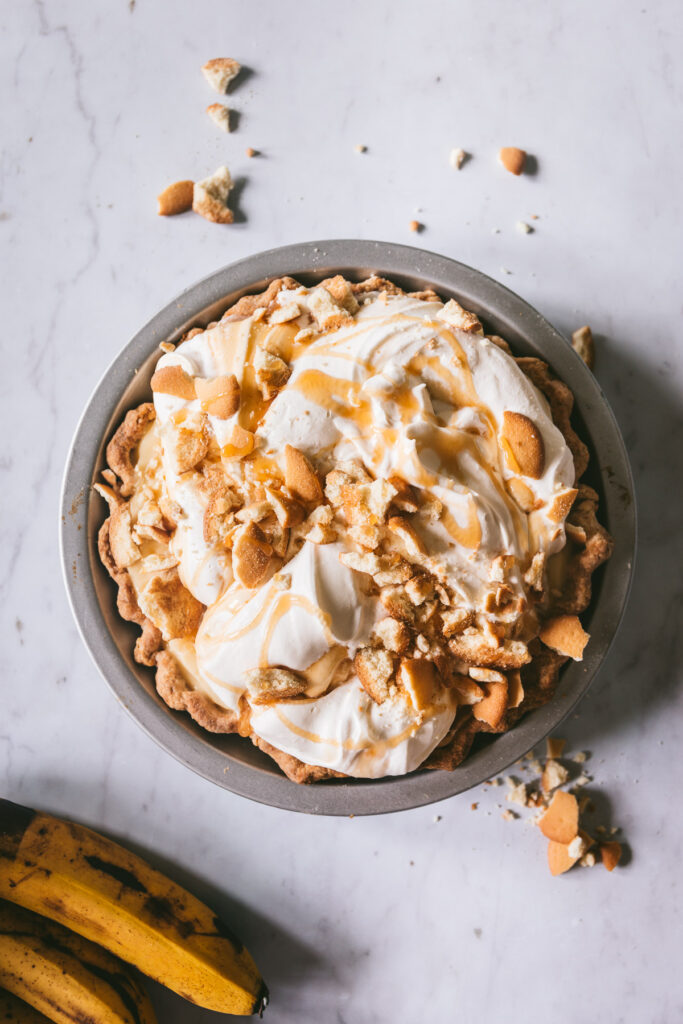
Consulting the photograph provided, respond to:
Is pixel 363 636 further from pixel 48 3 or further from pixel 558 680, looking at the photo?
pixel 48 3

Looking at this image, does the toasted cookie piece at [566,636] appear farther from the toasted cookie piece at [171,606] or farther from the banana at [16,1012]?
the banana at [16,1012]

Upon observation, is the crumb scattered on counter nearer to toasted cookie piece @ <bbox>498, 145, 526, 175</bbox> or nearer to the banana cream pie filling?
the banana cream pie filling

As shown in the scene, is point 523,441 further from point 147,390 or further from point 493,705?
point 147,390

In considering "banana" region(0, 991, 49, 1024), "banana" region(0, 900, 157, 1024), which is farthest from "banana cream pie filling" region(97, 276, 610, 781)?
"banana" region(0, 991, 49, 1024)

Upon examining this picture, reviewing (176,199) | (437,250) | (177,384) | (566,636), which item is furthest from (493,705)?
(176,199)

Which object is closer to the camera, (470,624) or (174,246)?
(470,624)

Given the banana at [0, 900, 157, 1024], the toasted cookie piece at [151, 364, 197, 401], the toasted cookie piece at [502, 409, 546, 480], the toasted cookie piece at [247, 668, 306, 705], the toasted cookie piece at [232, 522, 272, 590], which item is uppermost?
the toasted cookie piece at [502, 409, 546, 480]

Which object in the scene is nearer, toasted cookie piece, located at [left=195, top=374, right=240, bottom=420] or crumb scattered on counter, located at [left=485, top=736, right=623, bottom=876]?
toasted cookie piece, located at [left=195, top=374, right=240, bottom=420]

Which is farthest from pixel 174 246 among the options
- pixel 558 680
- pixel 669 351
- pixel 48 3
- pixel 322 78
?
pixel 558 680
